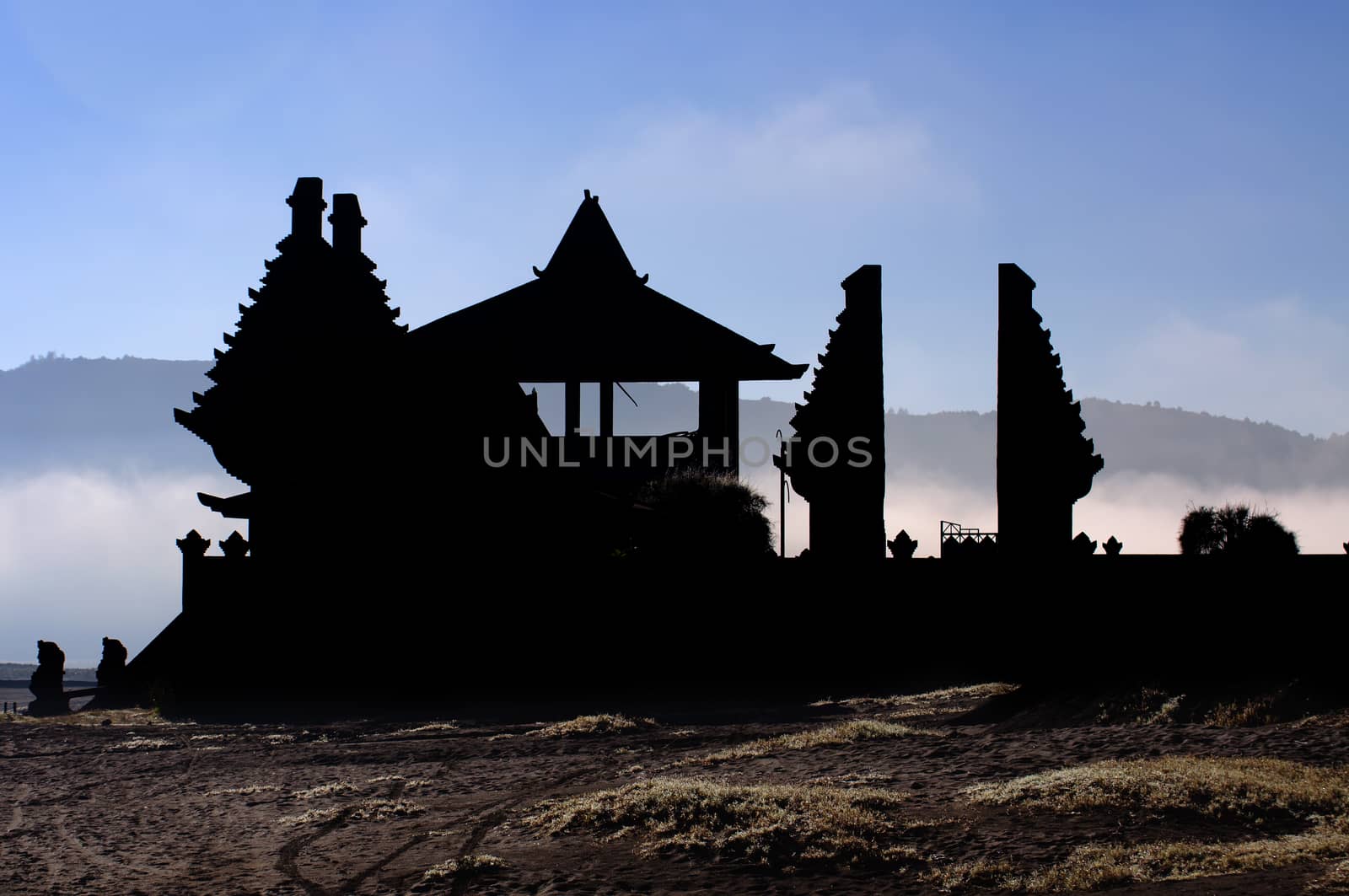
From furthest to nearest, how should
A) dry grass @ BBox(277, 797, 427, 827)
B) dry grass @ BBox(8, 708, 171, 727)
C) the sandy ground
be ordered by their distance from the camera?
dry grass @ BBox(8, 708, 171, 727) → dry grass @ BBox(277, 797, 427, 827) → the sandy ground

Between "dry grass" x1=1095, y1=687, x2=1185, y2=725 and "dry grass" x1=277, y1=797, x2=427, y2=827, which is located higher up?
"dry grass" x1=1095, y1=687, x2=1185, y2=725

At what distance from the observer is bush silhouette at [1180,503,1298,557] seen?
87.5 feet

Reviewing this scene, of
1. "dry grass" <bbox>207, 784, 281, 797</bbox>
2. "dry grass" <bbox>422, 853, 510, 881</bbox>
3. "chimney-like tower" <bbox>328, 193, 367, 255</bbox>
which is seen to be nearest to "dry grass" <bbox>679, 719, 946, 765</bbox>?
"dry grass" <bbox>422, 853, 510, 881</bbox>

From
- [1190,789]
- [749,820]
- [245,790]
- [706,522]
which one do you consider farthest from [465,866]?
[706,522]

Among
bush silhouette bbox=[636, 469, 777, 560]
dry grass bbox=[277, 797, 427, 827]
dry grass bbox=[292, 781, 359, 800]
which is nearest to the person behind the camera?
dry grass bbox=[277, 797, 427, 827]

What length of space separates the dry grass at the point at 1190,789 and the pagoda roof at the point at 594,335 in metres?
21.8

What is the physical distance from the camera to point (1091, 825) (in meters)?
9.80

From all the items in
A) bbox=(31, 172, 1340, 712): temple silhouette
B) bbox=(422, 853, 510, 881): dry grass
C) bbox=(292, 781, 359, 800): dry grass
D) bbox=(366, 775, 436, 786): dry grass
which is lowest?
bbox=(422, 853, 510, 881): dry grass

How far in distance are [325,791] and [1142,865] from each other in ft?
25.4

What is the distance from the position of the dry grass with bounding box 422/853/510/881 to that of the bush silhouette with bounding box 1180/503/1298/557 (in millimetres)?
20107

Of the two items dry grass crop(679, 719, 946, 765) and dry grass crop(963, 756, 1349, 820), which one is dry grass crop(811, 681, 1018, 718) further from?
dry grass crop(963, 756, 1349, 820)

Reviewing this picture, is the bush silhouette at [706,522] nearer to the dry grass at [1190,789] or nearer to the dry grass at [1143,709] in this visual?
the dry grass at [1143,709]

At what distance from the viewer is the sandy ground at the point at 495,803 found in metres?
9.38

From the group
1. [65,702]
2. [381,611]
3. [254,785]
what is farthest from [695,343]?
[254,785]
